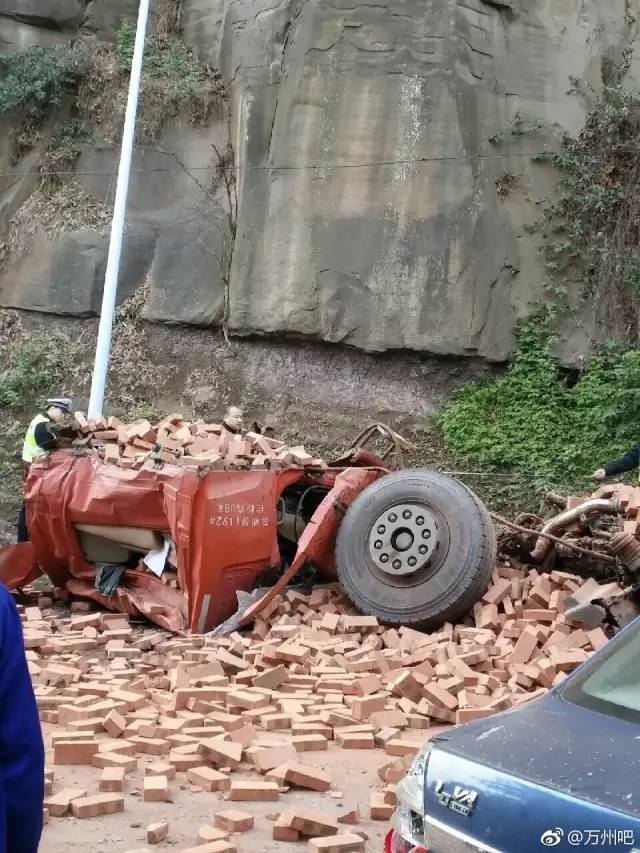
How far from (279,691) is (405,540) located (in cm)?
186

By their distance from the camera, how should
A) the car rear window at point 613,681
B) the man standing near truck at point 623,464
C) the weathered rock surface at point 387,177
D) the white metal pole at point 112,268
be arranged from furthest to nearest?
1. the weathered rock surface at point 387,177
2. the white metal pole at point 112,268
3. the man standing near truck at point 623,464
4. the car rear window at point 613,681

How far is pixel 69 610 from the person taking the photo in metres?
8.81

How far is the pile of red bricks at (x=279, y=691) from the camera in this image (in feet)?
14.7

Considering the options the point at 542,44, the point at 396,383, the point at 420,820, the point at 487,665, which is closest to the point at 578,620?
the point at 487,665

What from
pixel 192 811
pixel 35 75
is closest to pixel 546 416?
pixel 35 75

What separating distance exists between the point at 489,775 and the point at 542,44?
1710 centimetres

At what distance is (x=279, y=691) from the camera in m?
6.18

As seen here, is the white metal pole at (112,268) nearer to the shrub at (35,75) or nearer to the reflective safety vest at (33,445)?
the reflective safety vest at (33,445)

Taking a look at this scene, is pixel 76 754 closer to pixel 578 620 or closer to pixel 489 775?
pixel 489 775

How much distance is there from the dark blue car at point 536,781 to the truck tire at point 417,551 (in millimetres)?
4075

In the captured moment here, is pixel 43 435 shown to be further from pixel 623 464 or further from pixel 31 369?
pixel 31 369

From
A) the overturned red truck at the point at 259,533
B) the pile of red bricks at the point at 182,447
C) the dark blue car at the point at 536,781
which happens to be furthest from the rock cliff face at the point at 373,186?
the dark blue car at the point at 536,781

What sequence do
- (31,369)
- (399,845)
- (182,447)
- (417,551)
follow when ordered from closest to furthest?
(399,845) → (417,551) → (182,447) → (31,369)

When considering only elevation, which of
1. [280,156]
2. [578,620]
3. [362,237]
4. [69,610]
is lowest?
[69,610]
